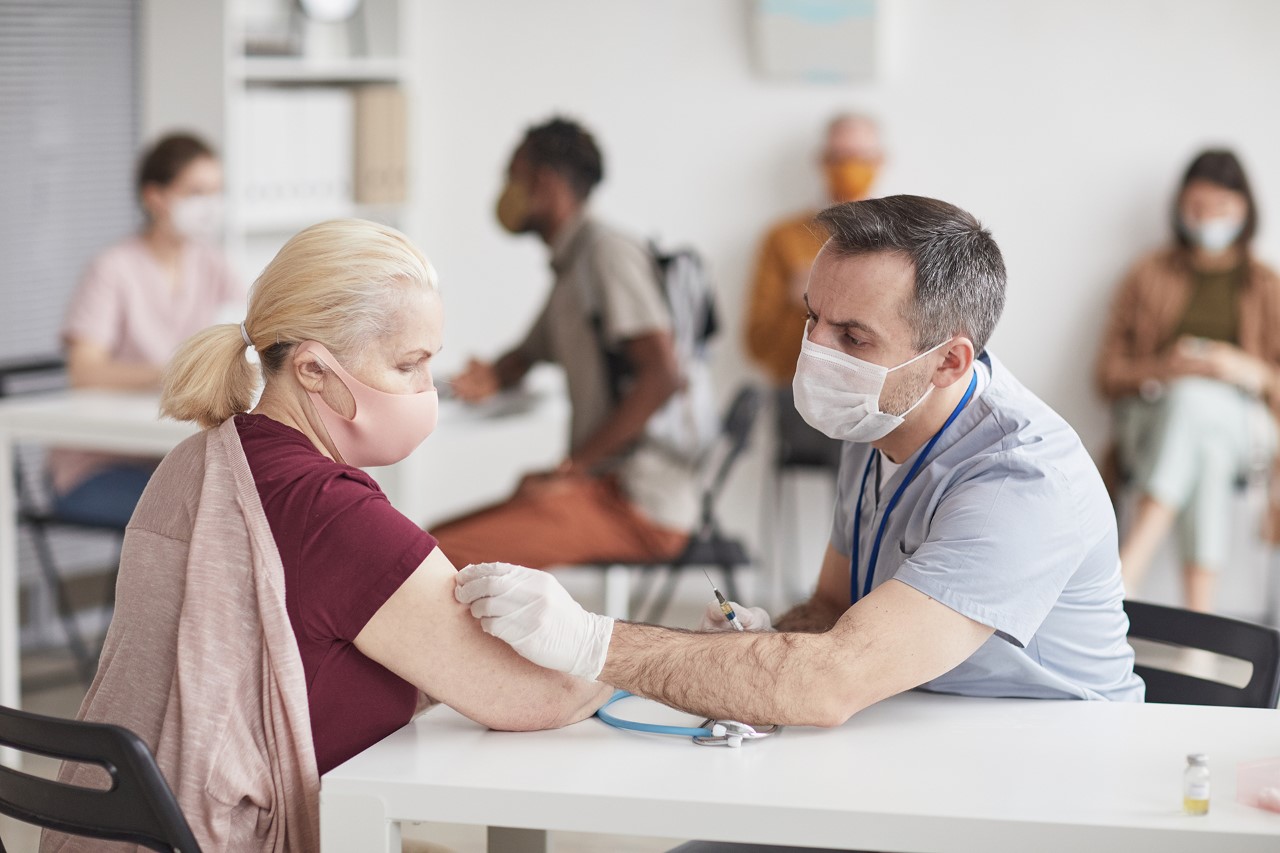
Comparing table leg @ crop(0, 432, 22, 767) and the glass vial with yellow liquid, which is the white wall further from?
the glass vial with yellow liquid

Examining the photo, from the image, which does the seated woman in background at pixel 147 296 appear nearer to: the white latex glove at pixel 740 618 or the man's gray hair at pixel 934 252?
the white latex glove at pixel 740 618

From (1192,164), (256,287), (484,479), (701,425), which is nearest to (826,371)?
(256,287)

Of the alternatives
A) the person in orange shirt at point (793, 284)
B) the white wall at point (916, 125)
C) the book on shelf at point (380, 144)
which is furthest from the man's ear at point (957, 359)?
the book on shelf at point (380, 144)

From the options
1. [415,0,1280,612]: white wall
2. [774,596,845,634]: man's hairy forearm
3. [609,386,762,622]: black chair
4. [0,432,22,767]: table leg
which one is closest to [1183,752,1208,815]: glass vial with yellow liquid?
[774,596,845,634]: man's hairy forearm

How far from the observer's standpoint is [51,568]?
378cm

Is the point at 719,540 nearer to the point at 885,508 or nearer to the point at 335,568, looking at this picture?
the point at 885,508

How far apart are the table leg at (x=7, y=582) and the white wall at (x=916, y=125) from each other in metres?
2.07

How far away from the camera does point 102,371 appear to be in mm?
3576

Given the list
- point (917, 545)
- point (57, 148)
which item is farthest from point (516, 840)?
point (57, 148)

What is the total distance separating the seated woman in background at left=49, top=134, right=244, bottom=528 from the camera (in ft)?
11.8

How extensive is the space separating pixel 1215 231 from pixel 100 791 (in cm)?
382

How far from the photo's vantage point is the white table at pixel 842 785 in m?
1.22

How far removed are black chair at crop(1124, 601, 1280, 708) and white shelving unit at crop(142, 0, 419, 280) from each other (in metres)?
2.98

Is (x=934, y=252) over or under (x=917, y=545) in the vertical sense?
over
